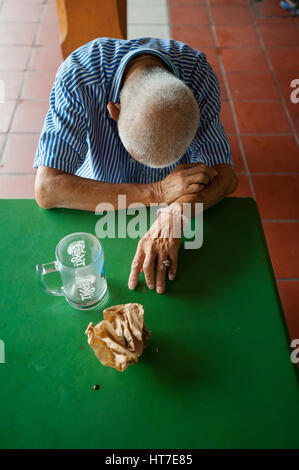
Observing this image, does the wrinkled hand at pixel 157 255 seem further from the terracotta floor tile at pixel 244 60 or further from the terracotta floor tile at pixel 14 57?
the terracotta floor tile at pixel 14 57

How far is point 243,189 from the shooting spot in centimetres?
256

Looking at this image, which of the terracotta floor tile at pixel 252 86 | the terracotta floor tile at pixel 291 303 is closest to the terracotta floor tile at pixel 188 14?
the terracotta floor tile at pixel 252 86

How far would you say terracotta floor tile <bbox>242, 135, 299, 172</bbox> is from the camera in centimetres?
269

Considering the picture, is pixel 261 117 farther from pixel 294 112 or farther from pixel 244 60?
pixel 244 60

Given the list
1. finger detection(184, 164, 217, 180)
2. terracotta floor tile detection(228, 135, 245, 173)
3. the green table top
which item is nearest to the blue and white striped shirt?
finger detection(184, 164, 217, 180)

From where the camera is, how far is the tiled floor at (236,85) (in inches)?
98.0

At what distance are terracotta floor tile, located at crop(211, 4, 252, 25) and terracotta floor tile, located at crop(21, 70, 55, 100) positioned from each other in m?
1.82

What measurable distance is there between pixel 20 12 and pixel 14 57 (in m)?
0.82

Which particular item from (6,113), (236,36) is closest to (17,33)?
(6,113)

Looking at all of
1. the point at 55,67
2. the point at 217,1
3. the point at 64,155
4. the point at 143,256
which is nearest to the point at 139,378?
the point at 143,256

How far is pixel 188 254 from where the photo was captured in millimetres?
1209

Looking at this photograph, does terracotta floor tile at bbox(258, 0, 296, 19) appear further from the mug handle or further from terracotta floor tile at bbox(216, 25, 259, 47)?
the mug handle
